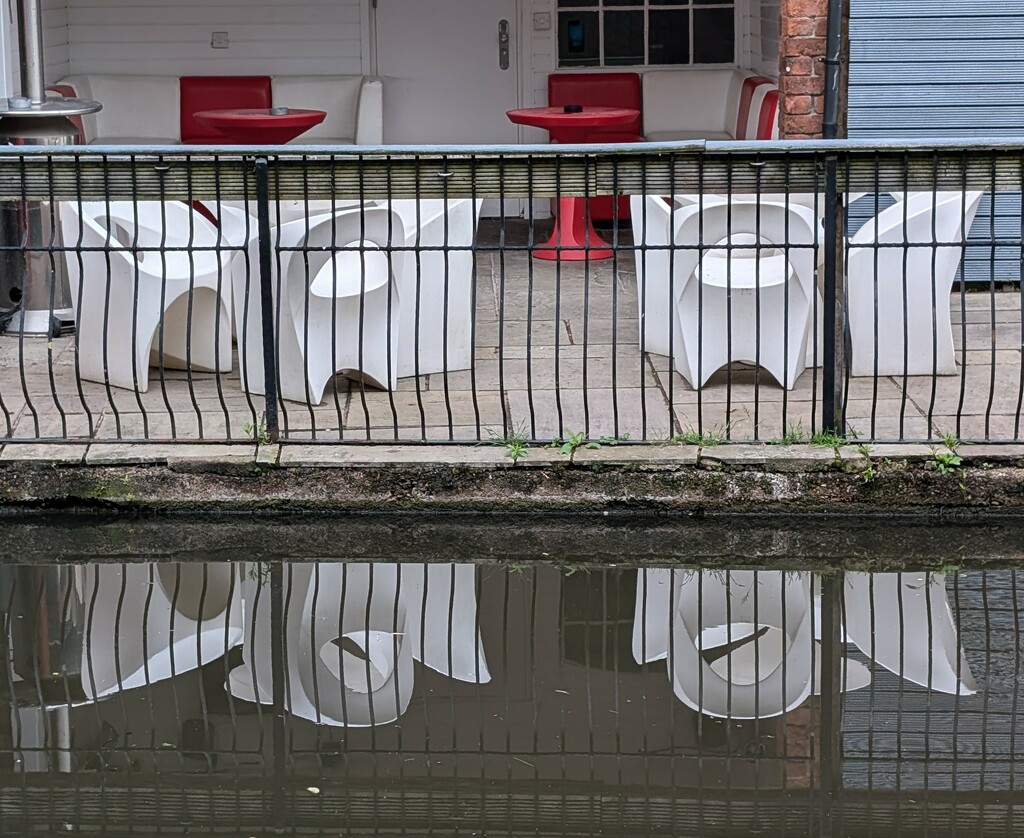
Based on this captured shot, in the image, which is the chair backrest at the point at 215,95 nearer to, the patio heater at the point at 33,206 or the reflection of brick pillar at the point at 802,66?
the patio heater at the point at 33,206

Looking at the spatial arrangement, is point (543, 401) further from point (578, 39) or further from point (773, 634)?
point (578, 39)

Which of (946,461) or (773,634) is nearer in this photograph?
(773,634)

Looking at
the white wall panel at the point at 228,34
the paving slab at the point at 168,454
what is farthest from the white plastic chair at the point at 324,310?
the white wall panel at the point at 228,34

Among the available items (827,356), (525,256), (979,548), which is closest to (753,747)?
(979,548)

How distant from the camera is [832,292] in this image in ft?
18.6

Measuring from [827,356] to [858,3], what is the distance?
327 centimetres

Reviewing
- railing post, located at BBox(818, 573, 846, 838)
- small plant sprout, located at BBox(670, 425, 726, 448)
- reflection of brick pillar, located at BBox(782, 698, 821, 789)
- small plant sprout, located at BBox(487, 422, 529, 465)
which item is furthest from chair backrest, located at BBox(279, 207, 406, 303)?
reflection of brick pillar, located at BBox(782, 698, 821, 789)

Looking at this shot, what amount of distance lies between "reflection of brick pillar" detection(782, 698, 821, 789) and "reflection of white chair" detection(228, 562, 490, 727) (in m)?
0.85

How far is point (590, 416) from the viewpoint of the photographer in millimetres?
6195

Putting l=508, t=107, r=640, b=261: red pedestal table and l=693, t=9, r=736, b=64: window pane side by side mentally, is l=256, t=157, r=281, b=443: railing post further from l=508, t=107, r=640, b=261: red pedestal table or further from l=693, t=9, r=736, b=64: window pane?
l=693, t=9, r=736, b=64: window pane

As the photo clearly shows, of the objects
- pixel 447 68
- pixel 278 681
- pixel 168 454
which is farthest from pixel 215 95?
pixel 278 681

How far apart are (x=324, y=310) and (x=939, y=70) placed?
12.8ft

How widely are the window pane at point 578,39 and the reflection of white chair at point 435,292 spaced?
15.0ft

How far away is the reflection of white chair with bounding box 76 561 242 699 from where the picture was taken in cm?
439
